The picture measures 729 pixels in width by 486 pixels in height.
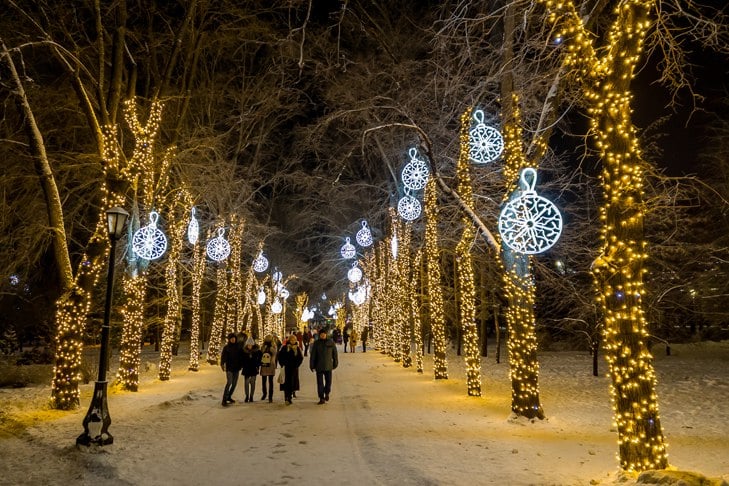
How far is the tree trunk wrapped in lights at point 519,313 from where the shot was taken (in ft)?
34.3

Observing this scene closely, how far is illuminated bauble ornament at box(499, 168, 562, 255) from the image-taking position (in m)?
7.59

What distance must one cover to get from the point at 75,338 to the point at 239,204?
14.2 m

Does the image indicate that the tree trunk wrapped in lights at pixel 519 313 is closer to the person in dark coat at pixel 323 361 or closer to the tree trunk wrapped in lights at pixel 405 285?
the person in dark coat at pixel 323 361

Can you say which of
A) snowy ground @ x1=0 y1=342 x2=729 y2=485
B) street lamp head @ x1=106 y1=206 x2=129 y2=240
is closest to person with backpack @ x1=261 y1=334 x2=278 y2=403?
snowy ground @ x1=0 y1=342 x2=729 y2=485

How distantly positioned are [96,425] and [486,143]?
8869 mm

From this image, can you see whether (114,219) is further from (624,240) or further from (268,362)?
(624,240)

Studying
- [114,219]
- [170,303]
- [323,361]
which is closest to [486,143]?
[323,361]

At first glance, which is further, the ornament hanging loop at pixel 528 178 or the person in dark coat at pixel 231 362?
Answer: the person in dark coat at pixel 231 362

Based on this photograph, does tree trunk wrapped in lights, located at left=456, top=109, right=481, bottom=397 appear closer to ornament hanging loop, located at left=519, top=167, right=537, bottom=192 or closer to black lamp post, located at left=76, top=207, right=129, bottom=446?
ornament hanging loop, located at left=519, top=167, right=537, bottom=192

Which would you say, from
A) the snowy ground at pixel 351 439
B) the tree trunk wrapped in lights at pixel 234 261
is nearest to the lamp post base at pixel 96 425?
the snowy ground at pixel 351 439

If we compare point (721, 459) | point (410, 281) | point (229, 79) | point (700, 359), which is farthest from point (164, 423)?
point (700, 359)

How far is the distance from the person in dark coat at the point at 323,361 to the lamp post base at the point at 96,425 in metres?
5.43

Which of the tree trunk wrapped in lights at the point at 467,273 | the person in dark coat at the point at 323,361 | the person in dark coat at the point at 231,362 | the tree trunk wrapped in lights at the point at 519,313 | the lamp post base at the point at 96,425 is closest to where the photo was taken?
the lamp post base at the point at 96,425

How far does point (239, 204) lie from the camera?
25.7m
